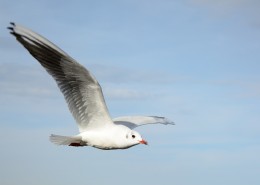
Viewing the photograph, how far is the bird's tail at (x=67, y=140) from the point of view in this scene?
1391cm

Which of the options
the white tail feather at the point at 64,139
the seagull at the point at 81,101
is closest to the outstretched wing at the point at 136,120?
the seagull at the point at 81,101

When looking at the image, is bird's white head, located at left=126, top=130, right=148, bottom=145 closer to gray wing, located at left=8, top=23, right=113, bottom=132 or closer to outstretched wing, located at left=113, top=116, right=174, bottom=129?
gray wing, located at left=8, top=23, right=113, bottom=132

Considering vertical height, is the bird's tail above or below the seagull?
below

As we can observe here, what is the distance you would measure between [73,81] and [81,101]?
49 cm

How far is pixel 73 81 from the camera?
13594 millimetres

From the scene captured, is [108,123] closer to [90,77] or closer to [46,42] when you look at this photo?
[90,77]

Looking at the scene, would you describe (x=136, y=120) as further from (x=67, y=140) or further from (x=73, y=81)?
(x=73, y=81)

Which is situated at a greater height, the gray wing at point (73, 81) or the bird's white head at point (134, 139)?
the gray wing at point (73, 81)

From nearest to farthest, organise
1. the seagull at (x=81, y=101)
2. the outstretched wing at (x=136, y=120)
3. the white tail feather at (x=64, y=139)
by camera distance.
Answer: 1. the seagull at (x=81, y=101)
2. the white tail feather at (x=64, y=139)
3. the outstretched wing at (x=136, y=120)

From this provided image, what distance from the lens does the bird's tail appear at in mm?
13914

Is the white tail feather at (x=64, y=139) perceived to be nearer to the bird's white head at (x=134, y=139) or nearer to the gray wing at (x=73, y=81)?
the gray wing at (x=73, y=81)

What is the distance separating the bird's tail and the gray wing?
0.91 feet

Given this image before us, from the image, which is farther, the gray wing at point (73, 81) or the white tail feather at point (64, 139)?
the white tail feather at point (64, 139)

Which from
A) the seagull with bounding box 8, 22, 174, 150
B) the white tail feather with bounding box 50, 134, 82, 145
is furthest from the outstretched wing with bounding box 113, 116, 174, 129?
the white tail feather with bounding box 50, 134, 82, 145
